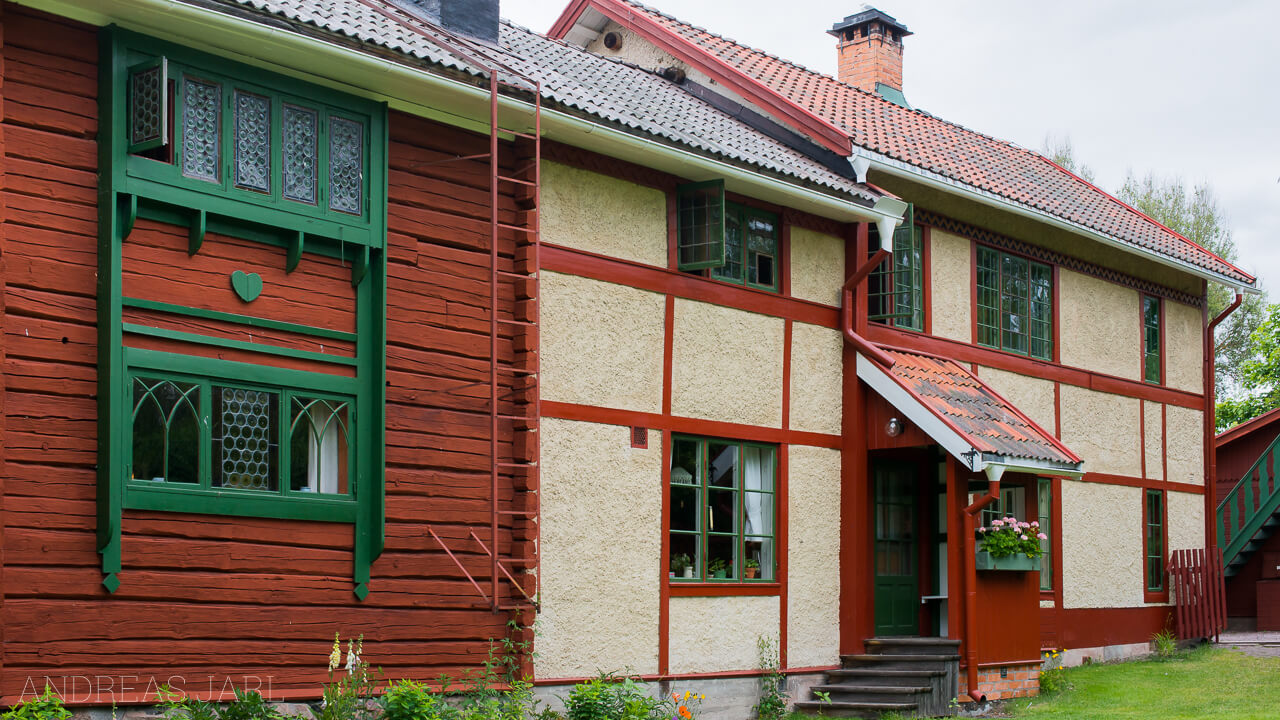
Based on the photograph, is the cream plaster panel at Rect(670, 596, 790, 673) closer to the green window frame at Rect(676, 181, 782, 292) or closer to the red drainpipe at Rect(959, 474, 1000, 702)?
the red drainpipe at Rect(959, 474, 1000, 702)

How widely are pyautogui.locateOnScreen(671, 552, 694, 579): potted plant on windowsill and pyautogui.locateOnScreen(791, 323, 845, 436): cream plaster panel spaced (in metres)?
1.99

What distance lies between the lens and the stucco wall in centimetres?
1279

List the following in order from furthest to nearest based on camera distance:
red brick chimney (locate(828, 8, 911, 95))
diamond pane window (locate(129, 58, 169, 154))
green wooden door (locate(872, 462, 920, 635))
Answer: red brick chimney (locate(828, 8, 911, 95))
green wooden door (locate(872, 462, 920, 635))
diamond pane window (locate(129, 58, 169, 154))

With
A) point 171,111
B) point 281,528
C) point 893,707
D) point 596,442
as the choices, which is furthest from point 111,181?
point 893,707

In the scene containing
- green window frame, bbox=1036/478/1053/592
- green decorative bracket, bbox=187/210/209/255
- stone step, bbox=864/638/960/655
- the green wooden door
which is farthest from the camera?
green window frame, bbox=1036/478/1053/592

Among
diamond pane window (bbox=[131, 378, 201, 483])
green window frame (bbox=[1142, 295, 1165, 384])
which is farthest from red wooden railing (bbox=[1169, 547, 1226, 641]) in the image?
diamond pane window (bbox=[131, 378, 201, 483])

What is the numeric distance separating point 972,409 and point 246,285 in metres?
8.09

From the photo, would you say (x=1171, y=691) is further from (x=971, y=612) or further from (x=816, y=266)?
(x=816, y=266)

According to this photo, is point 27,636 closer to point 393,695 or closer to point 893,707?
point 393,695

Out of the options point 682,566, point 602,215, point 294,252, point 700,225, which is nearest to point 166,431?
point 294,252

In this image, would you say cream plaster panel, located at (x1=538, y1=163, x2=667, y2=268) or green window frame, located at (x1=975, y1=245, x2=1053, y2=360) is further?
green window frame, located at (x1=975, y1=245, x2=1053, y2=360)

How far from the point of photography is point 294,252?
9875mm

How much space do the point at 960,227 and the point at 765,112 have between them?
270 centimetres

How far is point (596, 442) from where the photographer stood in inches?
481
